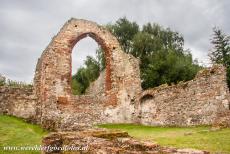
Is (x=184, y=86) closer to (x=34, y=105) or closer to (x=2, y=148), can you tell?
(x=34, y=105)

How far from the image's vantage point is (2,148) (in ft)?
31.5

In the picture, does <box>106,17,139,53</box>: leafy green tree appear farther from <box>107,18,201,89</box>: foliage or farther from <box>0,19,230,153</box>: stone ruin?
<box>0,19,230,153</box>: stone ruin

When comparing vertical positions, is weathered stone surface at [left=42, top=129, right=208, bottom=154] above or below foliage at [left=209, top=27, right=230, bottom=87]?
below

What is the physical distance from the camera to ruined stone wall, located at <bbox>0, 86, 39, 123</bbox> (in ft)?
57.3

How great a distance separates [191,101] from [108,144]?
11.0 metres

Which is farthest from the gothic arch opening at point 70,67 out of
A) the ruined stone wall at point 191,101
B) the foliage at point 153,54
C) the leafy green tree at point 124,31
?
the leafy green tree at point 124,31

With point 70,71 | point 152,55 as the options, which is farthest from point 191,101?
point 152,55

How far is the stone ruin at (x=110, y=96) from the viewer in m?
15.4

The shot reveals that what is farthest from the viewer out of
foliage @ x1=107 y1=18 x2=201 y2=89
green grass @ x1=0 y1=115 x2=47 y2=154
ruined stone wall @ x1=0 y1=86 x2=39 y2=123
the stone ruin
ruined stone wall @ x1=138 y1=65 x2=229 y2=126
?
foliage @ x1=107 y1=18 x2=201 y2=89

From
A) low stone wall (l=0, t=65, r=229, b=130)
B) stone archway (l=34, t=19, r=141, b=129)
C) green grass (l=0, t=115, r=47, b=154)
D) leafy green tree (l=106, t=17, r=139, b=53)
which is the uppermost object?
leafy green tree (l=106, t=17, r=139, b=53)

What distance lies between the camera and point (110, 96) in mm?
19312

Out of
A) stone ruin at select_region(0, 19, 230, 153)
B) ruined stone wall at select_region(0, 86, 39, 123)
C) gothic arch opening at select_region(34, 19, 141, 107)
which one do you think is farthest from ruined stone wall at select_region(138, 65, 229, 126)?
ruined stone wall at select_region(0, 86, 39, 123)

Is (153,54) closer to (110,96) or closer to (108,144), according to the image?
(110,96)

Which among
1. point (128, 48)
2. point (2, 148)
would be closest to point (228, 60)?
point (128, 48)
